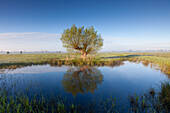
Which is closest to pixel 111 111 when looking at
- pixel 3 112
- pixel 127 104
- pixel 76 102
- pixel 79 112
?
pixel 127 104

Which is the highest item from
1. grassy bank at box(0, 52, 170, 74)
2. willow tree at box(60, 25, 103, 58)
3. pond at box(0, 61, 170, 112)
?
willow tree at box(60, 25, 103, 58)

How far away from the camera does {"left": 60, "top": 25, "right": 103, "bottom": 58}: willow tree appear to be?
124 feet

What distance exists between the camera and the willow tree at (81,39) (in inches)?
1491

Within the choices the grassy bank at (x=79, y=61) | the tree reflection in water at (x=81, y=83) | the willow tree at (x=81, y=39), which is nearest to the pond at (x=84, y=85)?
the tree reflection in water at (x=81, y=83)

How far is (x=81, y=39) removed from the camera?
124 feet

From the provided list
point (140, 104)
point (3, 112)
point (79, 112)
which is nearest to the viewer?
point (3, 112)

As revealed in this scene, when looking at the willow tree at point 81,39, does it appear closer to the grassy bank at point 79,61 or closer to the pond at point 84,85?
the grassy bank at point 79,61

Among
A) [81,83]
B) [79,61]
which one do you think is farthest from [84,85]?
[79,61]

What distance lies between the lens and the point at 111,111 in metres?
7.27

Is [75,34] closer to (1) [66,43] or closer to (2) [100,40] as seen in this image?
(1) [66,43]

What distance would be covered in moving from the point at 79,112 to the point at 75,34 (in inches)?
1348

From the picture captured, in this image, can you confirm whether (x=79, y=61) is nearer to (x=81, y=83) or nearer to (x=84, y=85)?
(x=81, y=83)

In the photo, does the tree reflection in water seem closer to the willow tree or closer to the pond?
the pond

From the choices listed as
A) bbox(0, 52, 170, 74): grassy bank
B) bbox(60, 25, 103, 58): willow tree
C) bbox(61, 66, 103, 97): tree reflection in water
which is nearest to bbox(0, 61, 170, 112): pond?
bbox(61, 66, 103, 97): tree reflection in water
